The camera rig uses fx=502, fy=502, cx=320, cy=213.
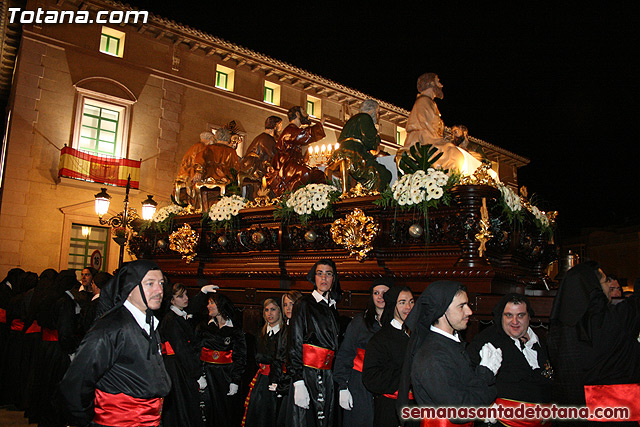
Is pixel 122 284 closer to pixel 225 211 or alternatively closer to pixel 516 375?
pixel 516 375

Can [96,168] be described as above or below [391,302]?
above

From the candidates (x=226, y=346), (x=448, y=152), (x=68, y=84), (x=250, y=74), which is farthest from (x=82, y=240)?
(x=448, y=152)

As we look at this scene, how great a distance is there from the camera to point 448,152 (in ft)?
23.8

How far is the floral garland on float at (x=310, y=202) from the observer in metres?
7.06

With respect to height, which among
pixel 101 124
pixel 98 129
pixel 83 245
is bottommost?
pixel 83 245

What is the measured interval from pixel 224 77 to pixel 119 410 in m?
21.0

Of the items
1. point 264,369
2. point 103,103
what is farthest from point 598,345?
point 103,103

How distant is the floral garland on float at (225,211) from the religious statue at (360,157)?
1643 mm

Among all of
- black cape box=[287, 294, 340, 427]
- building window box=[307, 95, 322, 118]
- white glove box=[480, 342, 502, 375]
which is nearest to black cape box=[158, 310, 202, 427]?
black cape box=[287, 294, 340, 427]

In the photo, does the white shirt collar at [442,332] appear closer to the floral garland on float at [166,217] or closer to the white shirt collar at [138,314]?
the white shirt collar at [138,314]

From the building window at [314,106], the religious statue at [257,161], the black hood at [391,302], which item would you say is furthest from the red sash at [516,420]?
the building window at [314,106]

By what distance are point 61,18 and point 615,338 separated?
19.8 metres

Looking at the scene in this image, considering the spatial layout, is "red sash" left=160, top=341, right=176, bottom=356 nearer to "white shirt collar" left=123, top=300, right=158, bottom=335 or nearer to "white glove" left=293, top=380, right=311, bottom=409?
"white glove" left=293, top=380, right=311, bottom=409

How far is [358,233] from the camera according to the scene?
662 cm
